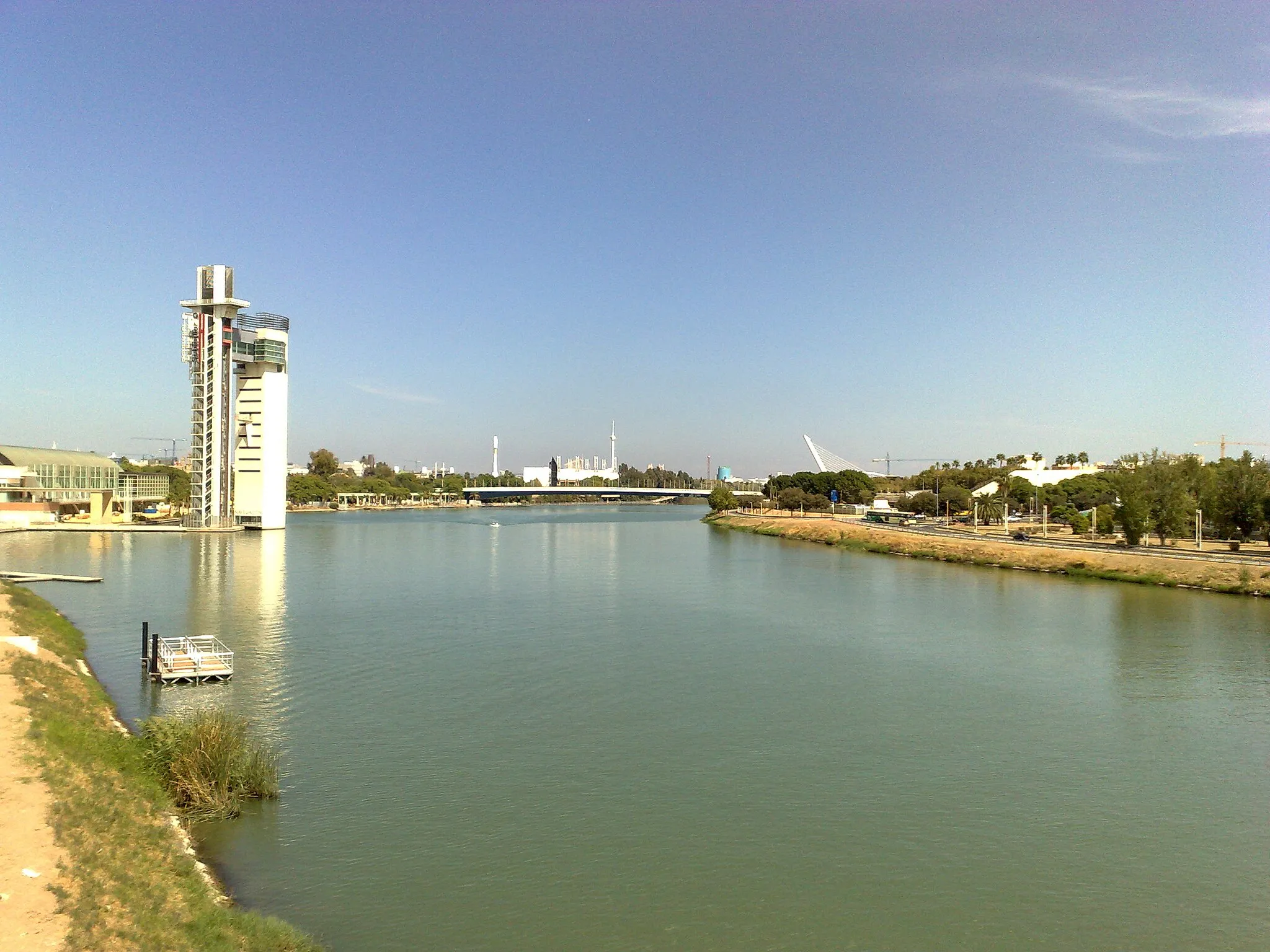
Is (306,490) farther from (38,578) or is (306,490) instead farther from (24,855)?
(24,855)

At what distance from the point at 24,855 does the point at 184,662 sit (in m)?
10.5

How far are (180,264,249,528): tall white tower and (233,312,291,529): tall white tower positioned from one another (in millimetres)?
970

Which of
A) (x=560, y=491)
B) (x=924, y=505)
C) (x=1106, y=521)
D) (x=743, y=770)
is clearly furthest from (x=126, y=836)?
(x=560, y=491)

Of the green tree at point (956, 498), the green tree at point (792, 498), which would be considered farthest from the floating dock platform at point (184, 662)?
the green tree at point (792, 498)

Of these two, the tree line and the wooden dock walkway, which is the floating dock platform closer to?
the wooden dock walkway

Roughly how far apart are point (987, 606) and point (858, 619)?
5.14 metres

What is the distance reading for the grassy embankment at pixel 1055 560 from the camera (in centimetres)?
2831

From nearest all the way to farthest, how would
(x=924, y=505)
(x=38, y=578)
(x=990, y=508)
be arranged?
(x=38, y=578) < (x=990, y=508) < (x=924, y=505)

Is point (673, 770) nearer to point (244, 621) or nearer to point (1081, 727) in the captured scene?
point (1081, 727)

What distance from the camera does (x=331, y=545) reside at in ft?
164

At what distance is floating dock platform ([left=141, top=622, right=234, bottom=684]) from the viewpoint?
1527 cm

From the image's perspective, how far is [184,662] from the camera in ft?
52.2

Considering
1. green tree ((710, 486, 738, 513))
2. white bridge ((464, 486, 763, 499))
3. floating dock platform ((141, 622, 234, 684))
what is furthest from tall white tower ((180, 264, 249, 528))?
white bridge ((464, 486, 763, 499))

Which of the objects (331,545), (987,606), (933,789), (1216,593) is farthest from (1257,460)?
(331,545)
